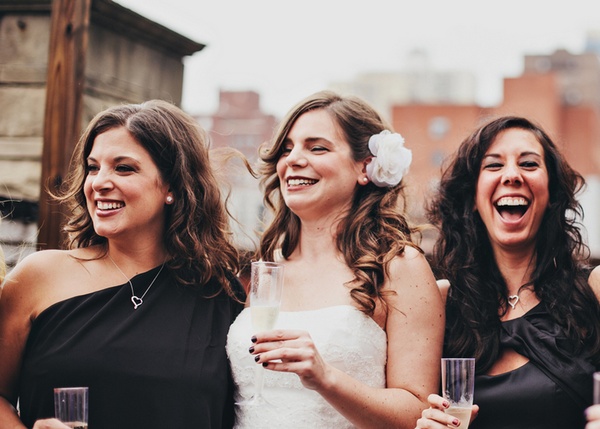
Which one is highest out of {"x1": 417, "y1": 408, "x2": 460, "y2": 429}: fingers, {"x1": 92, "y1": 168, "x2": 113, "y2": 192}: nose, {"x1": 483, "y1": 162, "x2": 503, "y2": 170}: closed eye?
{"x1": 483, "y1": 162, "x2": 503, "y2": 170}: closed eye

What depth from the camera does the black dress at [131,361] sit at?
141 inches

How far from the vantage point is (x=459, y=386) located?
3172 mm

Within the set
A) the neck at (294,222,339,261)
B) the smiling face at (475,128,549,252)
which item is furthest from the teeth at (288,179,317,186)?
A: the smiling face at (475,128,549,252)

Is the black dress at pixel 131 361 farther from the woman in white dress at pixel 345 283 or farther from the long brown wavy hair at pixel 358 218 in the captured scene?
the long brown wavy hair at pixel 358 218

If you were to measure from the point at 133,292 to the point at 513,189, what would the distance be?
1.90 meters

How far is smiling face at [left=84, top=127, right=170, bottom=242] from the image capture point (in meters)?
3.84

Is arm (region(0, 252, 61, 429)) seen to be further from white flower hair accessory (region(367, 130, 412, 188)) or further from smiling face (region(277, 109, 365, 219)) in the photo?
white flower hair accessory (region(367, 130, 412, 188))

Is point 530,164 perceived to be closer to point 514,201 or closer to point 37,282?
point 514,201

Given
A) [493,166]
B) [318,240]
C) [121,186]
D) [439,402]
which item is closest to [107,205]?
[121,186]

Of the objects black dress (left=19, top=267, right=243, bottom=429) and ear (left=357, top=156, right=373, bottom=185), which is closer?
black dress (left=19, top=267, right=243, bottom=429)

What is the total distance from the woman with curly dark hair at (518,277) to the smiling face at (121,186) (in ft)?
5.06

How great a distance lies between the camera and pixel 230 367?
13.0 ft

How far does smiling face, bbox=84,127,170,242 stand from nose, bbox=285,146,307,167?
25.5 inches

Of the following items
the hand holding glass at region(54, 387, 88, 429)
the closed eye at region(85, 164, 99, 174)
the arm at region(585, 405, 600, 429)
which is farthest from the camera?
the closed eye at region(85, 164, 99, 174)
